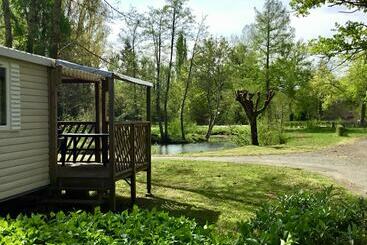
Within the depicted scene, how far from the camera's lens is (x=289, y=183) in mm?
12609

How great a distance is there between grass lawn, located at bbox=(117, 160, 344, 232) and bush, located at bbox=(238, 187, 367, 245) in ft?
6.42

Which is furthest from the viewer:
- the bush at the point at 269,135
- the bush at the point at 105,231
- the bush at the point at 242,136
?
the bush at the point at 242,136

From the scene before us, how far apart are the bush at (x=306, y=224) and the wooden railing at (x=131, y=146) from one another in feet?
13.1

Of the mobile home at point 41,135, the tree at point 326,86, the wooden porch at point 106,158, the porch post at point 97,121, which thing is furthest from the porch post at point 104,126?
the tree at point 326,86

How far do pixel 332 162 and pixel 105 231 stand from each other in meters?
14.1

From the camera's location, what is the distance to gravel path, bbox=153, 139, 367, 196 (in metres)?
12.9

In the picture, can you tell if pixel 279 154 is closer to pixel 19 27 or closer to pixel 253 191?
pixel 253 191

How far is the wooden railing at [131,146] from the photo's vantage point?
948 cm

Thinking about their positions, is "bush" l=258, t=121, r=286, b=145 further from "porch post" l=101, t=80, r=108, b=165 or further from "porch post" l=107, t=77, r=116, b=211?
"porch post" l=107, t=77, r=116, b=211

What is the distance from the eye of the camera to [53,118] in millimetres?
8969

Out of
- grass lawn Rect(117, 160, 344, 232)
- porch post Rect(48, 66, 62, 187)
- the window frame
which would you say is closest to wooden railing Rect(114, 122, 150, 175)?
grass lawn Rect(117, 160, 344, 232)

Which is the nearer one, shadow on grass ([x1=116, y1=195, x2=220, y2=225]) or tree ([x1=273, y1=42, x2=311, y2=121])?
shadow on grass ([x1=116, y1=195, x2=220, y2=225])

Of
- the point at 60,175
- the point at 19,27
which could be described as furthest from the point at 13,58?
the point at 19,27

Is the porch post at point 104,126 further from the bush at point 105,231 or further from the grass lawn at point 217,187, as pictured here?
the bush at point 105,231
